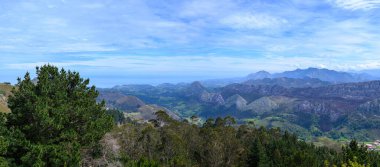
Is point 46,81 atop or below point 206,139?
atop

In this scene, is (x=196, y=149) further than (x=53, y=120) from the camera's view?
Yes

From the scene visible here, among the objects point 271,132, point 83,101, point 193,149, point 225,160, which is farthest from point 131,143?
point 271,132

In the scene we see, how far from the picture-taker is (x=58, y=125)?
30359 millimetres

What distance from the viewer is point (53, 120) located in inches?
1195

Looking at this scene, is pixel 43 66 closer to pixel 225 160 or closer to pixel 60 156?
pixel 60 156

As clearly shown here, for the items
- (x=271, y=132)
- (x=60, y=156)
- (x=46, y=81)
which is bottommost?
(x=271, y=132)

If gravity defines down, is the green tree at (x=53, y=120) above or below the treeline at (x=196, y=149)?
above

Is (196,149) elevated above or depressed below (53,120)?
below

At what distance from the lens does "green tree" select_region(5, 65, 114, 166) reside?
29.7m

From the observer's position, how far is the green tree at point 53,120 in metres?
29.7

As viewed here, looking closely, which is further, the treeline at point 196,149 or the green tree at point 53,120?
the treeline at point 196,149

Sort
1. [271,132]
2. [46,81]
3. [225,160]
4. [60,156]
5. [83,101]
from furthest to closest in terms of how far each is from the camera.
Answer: [271,132]
[225,160]
[83,101]
[46,81]
[60,156]

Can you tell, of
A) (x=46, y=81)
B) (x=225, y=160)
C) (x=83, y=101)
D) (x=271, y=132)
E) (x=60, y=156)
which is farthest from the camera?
(x=271, y=132)

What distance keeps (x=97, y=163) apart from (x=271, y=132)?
81185 mm
